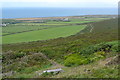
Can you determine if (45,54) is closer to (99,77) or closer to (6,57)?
(6,57)

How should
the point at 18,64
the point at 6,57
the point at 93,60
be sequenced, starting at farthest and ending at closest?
the point at 6,57 < the point at 18,64 < the point at 93,60

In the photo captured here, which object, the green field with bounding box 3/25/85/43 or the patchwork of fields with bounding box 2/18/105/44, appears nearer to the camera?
the green field with bounding box 3/25/85/43

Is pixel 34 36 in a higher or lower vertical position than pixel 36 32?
lower

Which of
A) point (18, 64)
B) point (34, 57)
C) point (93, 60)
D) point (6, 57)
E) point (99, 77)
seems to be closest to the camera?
point (99, 77)

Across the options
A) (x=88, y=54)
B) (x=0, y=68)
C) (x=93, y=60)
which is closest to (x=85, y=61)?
(x=93, y=60)

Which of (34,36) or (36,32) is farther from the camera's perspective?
(36,32)

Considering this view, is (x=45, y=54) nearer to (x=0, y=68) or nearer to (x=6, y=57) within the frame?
(x=6, y=57)

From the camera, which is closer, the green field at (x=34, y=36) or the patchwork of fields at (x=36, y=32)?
the green field at (x=34, y=36)

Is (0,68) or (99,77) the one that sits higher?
(99,77)

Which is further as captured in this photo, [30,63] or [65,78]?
[30,63]
